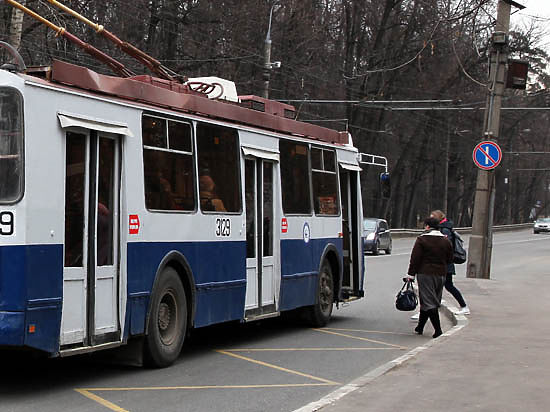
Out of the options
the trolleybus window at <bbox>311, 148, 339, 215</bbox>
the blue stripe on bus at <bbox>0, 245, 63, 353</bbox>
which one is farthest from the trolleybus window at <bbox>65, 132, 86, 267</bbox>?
the trolleybus window at <bbox>311, 148, 339, 215</bbox>

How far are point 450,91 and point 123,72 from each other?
45696 millimetres

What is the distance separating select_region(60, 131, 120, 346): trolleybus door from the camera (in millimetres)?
8781

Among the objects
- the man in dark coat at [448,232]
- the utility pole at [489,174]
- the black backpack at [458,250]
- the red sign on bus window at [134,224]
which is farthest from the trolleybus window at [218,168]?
the utility pole at [489,174]

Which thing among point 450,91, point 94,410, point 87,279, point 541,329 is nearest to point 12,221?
point 87,279

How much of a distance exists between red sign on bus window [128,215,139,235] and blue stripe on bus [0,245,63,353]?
1.24 m

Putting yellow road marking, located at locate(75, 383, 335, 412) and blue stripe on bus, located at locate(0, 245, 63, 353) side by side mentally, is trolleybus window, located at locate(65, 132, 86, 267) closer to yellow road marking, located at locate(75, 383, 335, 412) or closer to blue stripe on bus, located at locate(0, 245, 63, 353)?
blue stripe on bus, located at locate(0, 245, 63, 353)

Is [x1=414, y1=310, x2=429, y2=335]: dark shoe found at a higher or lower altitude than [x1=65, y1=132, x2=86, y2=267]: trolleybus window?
lower

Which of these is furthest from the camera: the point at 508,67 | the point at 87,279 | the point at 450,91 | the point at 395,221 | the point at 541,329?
the point at 395,221

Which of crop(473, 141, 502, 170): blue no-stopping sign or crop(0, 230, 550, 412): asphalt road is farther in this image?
crop(473, 141, 502, 170): blue no-stopping sign

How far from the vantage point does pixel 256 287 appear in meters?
12.7

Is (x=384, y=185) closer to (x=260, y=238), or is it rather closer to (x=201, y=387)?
(x=260, y=238)

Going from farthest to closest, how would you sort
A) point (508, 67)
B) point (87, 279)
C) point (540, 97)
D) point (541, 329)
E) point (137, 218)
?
1. point (540, 97)
2. point (508, 67)
3. point (541, 329)
4. point (137, 218)
5. point (87, 279)

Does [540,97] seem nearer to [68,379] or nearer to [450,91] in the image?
[450,91]

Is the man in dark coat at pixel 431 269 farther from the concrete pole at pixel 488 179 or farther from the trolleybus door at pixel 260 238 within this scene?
the concrete pole at pixel 488 179
